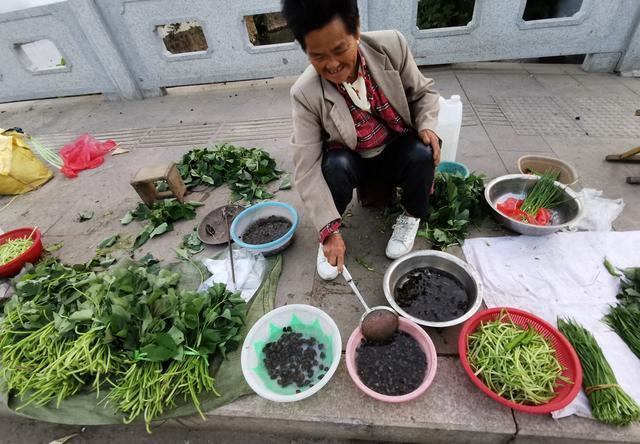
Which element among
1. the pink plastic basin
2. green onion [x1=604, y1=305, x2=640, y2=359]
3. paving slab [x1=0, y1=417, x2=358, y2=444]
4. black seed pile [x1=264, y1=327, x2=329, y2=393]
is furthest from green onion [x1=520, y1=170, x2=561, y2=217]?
paving slab [x1=0, y1=417, x2=358, y2=444]

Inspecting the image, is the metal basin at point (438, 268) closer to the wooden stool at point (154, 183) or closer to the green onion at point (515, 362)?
the green onion at point (515, 362)

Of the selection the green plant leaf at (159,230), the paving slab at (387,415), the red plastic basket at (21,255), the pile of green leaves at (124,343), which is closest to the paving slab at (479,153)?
the paving slab at (387,415)

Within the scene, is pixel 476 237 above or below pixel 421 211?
below

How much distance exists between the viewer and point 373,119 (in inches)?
81.2

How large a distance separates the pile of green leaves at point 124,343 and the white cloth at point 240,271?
0.78 ft

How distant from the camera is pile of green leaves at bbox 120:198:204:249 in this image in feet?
9.61

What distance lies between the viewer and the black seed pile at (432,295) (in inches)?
76.5

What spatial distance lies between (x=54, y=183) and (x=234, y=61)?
3177mm

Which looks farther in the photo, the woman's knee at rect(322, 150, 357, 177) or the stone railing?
the stone railing

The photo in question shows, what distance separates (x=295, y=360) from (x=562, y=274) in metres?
1.83

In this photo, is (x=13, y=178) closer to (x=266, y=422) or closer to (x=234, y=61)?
(x=234, y=61)

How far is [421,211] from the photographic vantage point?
2.38 metres

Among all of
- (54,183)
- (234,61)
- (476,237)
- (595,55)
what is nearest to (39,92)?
(54,183)

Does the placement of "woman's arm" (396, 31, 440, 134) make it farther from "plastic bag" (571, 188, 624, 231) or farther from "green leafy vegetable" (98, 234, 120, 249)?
"green leafy vegetable" (98, 234, 120, 249)
